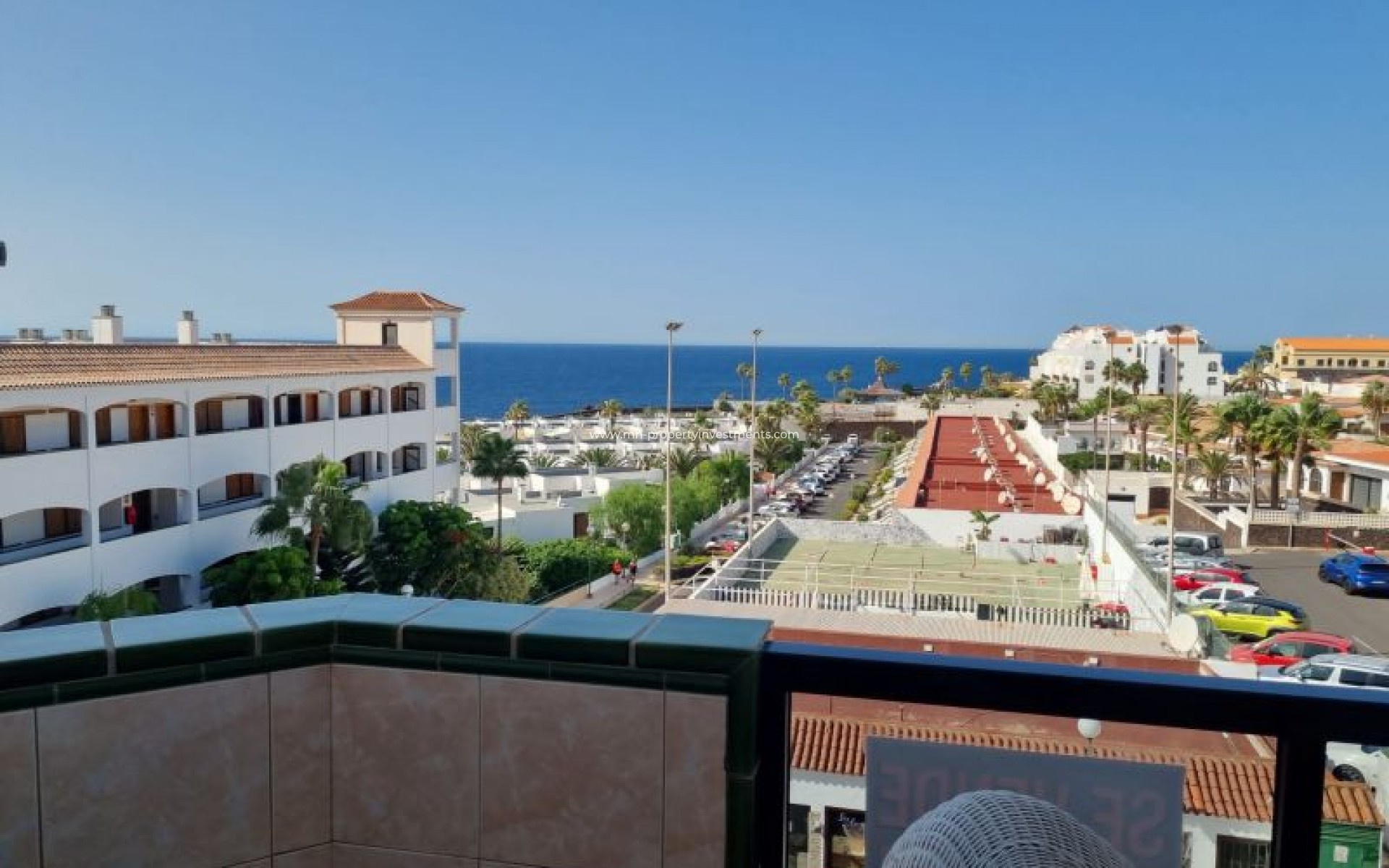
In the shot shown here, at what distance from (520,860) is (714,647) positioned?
2.40 ft

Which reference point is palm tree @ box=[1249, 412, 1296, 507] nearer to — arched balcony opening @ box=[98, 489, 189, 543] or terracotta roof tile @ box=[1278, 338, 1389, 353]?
arched balcony opening @ box=[98, 489, 189, 543]

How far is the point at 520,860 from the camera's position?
8.57ft

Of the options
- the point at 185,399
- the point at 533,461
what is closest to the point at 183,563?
the point at 185,399

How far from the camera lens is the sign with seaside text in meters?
2.26

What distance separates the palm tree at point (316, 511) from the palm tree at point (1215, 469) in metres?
36.8

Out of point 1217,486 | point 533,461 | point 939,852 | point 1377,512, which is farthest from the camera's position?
point 533,461

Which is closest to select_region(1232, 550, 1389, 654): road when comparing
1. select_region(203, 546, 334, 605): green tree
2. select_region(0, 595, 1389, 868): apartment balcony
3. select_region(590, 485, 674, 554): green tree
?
select_region(590, 485, 674, 554): green tree

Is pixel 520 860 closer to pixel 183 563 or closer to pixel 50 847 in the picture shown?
pixel 50 847

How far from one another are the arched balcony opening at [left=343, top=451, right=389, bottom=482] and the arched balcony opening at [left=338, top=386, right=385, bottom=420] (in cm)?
132

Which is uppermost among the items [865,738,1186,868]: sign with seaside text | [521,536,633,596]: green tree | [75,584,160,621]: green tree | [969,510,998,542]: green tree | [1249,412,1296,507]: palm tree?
[865,738,1186,868]: sign with seaside text

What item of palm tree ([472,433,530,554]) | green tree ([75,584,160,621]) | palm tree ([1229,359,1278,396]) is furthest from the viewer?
palm tree ([1229,359,1278,396])

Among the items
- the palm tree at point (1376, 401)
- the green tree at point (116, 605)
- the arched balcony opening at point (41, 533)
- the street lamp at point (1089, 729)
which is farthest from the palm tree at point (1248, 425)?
the street lamp at point (1089, 729)

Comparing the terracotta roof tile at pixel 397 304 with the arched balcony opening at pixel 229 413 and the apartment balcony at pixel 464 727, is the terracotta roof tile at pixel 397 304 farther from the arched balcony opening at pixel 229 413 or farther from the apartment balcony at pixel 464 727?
the apartment balcony at pixel 464 727

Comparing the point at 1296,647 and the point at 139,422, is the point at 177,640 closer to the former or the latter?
the point at 1296,647
